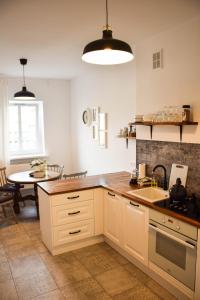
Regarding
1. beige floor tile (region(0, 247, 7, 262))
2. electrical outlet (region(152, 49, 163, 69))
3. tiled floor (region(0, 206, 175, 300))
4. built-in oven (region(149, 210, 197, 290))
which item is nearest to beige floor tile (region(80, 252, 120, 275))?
tiled floor (region(0, 206, 175, 300))

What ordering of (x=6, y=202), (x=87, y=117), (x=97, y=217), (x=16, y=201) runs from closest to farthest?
1. (x=97, y=217)
2. (x=6, y=202)
3. (x=16, y=201)
4. (x=87, y=117)

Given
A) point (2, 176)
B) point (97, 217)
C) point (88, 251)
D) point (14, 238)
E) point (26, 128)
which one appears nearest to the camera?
point (88, 251)

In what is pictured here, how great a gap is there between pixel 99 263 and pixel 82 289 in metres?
0.48

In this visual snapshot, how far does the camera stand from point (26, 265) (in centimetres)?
285

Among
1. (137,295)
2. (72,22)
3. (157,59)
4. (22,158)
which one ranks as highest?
(72,22)

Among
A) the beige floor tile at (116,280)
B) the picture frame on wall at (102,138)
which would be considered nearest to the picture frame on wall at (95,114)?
the picture frame on wall at (102,138)

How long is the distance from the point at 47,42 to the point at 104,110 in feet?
5.71

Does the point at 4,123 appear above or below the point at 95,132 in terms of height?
above

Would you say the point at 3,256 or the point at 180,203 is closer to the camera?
the point at 180,203

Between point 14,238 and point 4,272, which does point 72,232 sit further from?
point 14,238

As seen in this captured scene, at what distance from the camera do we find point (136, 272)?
8.85 ft

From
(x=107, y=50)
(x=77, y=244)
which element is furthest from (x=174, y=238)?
(x=107, y=50)

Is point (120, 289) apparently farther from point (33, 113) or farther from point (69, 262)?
point (33, 113)

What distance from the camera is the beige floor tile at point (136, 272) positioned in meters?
2.59
